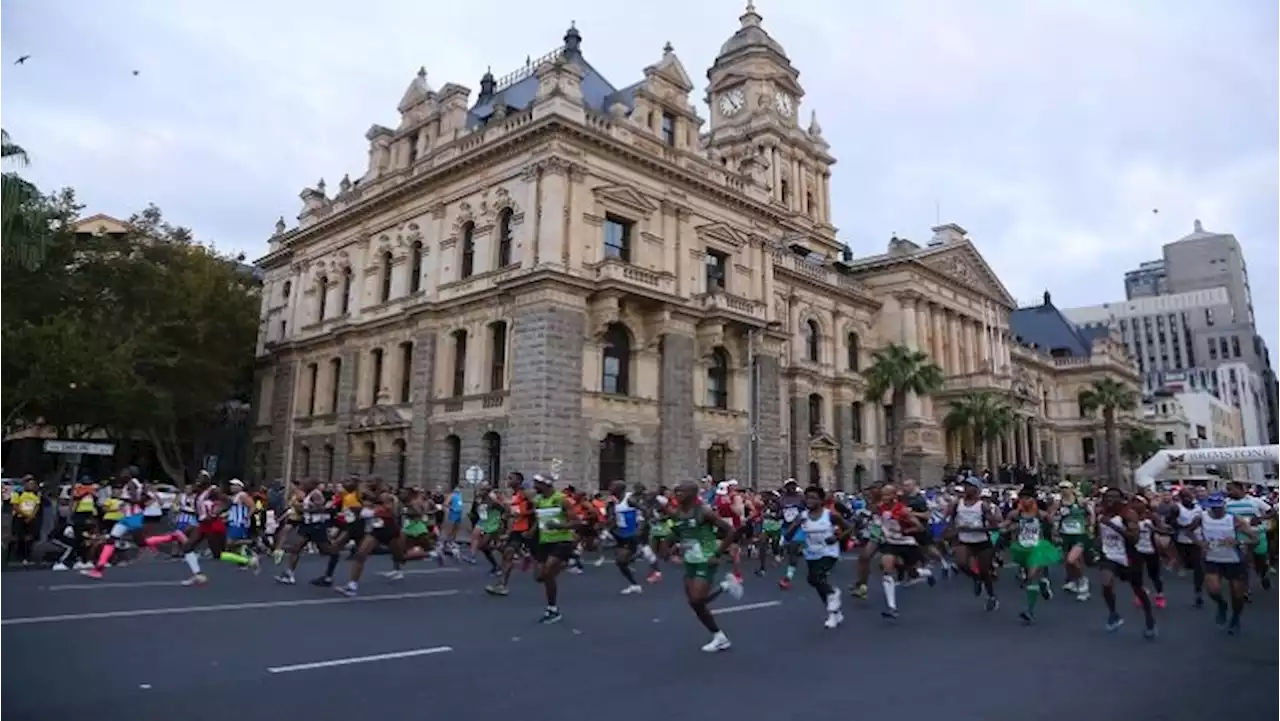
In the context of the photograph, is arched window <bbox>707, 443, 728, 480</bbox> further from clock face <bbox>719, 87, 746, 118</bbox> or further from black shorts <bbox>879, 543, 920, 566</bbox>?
clock face <bbox>719, 87, 746, 118</bbox>

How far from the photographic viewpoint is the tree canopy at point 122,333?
1213 inches

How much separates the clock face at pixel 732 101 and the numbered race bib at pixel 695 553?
171ft

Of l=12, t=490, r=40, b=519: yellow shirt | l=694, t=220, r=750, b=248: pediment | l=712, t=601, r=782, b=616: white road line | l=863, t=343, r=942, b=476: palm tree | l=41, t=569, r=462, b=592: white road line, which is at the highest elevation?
l=694, t=220, r=750, b=248: pediment

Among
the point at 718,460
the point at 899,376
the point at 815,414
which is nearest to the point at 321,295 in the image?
the point at 718,460

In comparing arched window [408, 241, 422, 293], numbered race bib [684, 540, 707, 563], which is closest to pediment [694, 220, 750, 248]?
arched window [408, 241, 422, 293]

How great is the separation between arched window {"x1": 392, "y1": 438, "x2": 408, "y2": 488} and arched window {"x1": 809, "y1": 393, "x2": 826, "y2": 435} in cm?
2182

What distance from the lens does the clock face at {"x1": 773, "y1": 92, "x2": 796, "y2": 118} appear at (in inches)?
2278

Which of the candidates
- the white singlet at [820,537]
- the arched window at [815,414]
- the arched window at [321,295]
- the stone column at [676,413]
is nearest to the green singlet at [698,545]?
the white singlet at [820,537]

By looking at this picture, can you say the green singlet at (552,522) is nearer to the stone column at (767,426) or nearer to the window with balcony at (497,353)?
the window with balcony at (497,353)

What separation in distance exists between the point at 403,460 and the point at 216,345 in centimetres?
1476

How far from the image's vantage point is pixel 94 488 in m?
18.7

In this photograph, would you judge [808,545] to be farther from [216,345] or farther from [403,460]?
[216,345]

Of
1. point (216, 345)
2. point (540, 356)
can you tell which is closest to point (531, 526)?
point (540, 356)

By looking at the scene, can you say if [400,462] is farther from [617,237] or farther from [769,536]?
[769,536]
